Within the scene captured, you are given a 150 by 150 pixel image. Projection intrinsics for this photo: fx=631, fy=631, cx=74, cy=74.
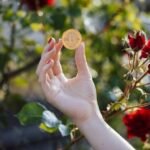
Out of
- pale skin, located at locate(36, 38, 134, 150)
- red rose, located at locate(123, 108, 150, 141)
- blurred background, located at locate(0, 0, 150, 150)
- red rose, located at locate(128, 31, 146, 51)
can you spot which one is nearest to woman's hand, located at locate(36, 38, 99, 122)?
pale skin, located at locate(36, 38, 134, 150)

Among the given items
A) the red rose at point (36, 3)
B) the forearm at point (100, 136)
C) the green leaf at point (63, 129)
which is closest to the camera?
the forearm at point (100, 136)

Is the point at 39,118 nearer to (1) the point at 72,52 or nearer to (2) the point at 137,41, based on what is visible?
(2) the point at 137,41

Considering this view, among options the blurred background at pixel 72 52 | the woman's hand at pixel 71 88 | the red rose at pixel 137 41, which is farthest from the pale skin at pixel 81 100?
the blurred background at pixel 72 52

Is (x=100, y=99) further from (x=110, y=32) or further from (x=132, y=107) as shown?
(x=132, y=107)

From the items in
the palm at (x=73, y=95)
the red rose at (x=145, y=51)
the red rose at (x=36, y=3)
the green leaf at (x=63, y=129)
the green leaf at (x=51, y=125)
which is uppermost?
the red rose at (x=36, y=3)

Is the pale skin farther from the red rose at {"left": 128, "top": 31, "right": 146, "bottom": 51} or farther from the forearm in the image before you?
the red rose at {"left": 128, "top": 31, "right": 146, "bottom": 51}

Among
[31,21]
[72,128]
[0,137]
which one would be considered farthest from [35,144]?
[72,128]

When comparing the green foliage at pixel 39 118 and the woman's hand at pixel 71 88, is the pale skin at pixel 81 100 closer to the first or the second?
the woman's hand at pixel 71 88
